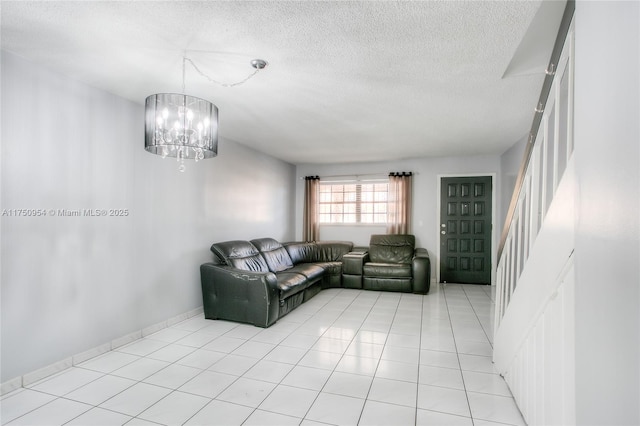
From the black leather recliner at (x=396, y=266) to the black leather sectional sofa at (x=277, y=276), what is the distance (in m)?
0.02

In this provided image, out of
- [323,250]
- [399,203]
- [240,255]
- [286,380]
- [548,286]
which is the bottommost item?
[286,380]

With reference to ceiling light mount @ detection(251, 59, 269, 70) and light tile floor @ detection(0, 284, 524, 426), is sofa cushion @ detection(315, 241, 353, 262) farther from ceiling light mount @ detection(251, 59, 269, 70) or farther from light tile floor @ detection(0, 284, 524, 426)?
ceiling light mount @ detection(251, 59, 269, 70)

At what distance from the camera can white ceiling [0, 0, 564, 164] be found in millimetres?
1792

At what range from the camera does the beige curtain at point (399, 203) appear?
6207mm

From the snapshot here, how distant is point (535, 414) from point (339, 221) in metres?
5.26

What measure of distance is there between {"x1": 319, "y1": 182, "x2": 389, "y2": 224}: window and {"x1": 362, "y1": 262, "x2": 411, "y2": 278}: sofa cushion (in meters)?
1.39

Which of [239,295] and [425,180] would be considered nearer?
[239,295]

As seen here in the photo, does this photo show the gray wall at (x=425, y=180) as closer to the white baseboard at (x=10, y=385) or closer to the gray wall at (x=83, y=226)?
the gray wall at (x=83, y=226)

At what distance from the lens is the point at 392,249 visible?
5.94 metres

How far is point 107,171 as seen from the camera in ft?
9.64

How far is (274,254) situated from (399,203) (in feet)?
9.08

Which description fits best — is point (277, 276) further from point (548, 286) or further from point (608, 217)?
point (608, 217)

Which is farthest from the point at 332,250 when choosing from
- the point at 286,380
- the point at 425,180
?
the point at 286,380

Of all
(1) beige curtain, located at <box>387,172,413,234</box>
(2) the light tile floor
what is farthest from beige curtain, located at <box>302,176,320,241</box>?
(2) the light tile floor
